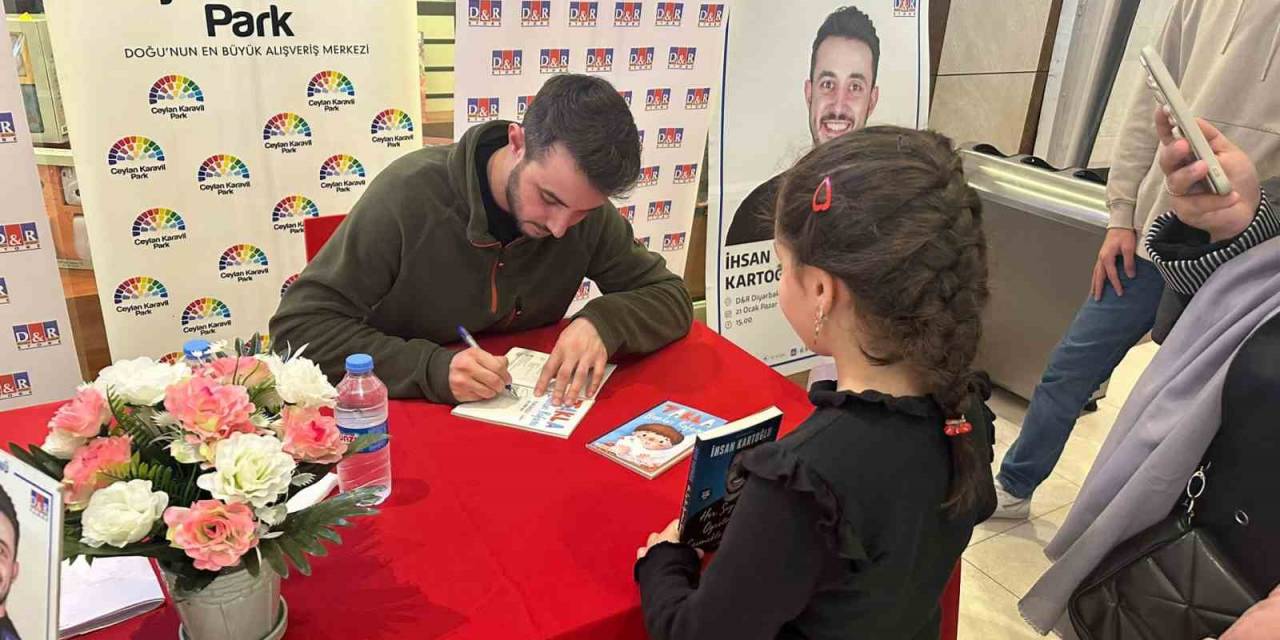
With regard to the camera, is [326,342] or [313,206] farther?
[313,206]

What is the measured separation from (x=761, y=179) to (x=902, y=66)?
74cm

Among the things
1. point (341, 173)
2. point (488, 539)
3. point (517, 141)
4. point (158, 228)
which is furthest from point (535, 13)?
point (488, 539)

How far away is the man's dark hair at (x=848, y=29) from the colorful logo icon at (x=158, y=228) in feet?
6.92

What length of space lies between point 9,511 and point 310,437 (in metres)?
0.27

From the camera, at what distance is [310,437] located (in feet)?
3.08

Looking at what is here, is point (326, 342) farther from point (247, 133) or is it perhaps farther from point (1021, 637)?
point (1021, 637)

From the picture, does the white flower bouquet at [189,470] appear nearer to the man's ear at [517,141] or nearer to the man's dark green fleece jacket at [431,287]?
the man's dark green fleece jacket at [431,287]

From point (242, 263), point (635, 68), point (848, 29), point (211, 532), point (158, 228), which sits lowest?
point (242, 263)

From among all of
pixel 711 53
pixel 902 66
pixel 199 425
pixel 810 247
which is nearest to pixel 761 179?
pixel 711 53

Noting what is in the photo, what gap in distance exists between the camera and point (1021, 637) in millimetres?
2244

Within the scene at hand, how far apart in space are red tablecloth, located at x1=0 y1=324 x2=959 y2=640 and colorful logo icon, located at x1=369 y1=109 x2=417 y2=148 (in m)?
1.48

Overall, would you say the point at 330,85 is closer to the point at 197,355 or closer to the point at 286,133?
the point at 286,133

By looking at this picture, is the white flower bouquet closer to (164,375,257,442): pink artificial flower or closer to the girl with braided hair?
(164,375,257,442): pink artificial flower

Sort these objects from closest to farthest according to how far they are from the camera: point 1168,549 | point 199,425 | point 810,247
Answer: point 199,425, point 810,247, point 1168,549
